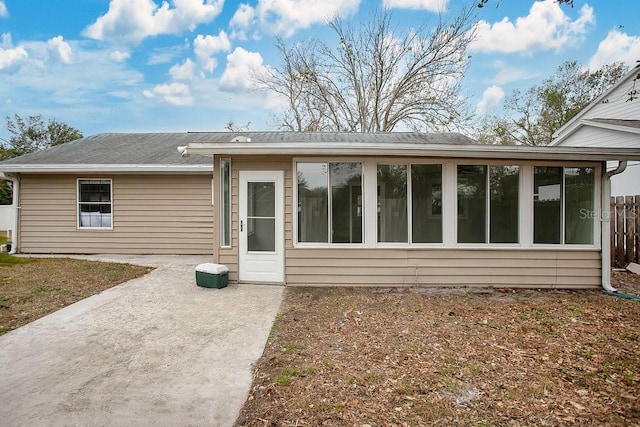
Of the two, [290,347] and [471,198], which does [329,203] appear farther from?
[290,347]

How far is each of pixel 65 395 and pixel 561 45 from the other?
15.1 meters

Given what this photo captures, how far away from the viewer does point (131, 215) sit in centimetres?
912

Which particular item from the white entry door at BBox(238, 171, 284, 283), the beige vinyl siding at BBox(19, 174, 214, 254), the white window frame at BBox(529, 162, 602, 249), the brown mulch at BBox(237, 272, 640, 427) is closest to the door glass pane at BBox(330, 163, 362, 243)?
the white entry door at BBox(238, 171, 284, 283)

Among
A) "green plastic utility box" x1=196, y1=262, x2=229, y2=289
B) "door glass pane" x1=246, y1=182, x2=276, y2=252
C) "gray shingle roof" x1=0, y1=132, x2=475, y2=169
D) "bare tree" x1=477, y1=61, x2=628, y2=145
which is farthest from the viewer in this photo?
"bare tree" x1=477, y1=61, x2=628, y2=145

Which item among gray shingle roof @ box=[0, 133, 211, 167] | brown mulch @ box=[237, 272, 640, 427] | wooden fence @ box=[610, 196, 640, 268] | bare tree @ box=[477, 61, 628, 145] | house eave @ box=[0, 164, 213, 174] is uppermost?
bare tree @ box=[477, 61, 628, 145]

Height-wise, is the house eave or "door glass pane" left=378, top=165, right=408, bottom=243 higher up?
the house eave

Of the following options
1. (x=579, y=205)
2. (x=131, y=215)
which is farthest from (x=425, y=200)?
(x=131, y=215)

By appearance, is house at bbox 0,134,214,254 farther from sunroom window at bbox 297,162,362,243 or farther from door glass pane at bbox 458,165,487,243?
door glass pane at bbox 458,165,487,243

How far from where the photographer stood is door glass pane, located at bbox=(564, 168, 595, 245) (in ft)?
19.8

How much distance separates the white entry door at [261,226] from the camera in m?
6.02

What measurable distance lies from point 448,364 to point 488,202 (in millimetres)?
3704

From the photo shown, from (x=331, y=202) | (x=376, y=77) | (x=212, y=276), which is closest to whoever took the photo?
(x=212, y=276)

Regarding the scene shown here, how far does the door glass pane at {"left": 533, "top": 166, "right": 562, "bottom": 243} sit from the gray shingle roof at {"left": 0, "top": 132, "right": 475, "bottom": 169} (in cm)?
227

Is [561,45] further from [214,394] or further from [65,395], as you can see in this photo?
[65,395]
